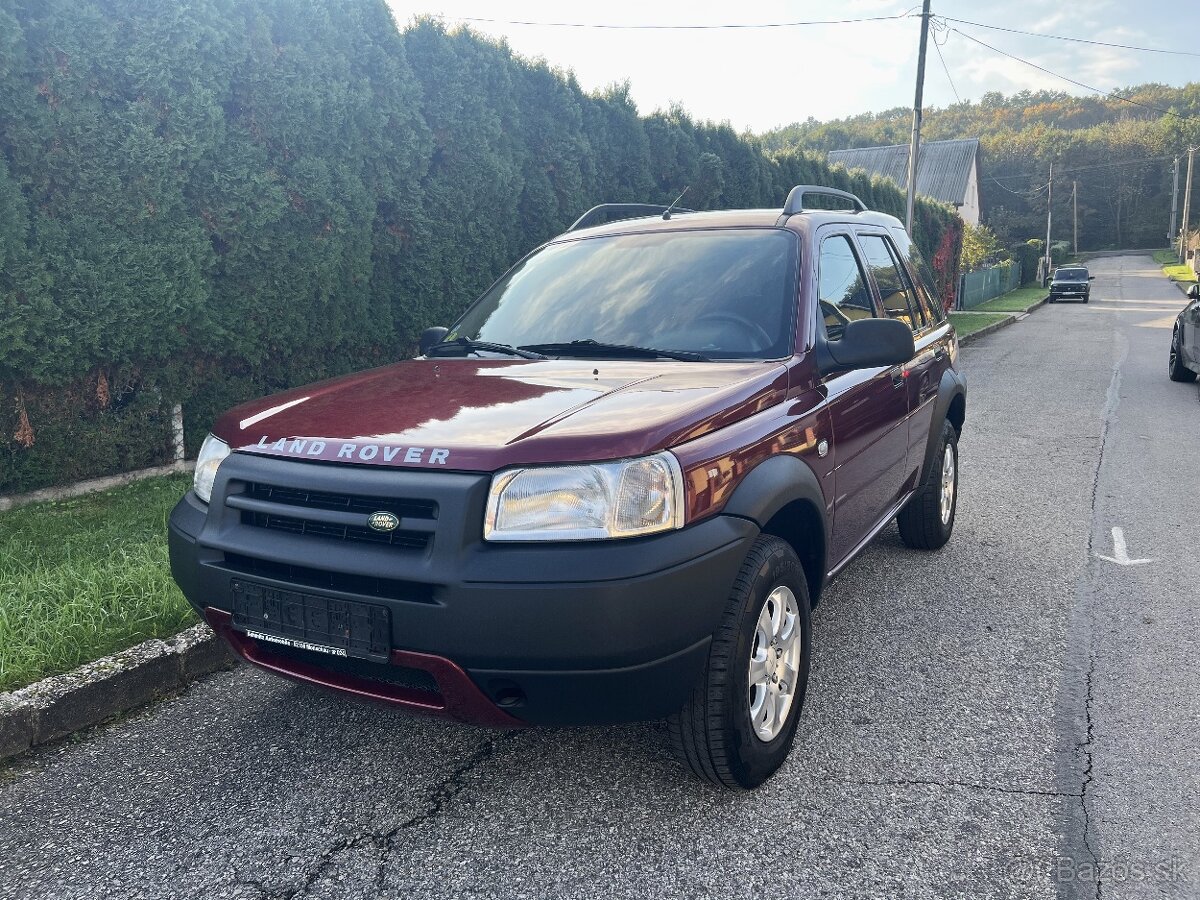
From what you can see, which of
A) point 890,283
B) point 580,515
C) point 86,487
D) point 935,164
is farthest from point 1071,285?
point 580,515

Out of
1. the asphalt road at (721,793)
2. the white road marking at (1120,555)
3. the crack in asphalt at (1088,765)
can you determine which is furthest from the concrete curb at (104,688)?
the white road marking at (1120,555)

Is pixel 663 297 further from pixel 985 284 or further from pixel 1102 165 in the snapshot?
pixel 1102 165

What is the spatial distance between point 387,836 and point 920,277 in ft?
13.5

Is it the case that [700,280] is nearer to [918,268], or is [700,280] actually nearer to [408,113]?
[918,268]

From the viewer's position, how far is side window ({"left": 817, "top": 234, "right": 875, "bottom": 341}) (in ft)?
11.8

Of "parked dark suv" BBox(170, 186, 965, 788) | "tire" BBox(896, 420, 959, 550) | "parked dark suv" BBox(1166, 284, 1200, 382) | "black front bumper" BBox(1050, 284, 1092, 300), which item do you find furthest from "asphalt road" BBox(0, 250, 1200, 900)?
"black front bumper" BBox(1050, 284, 1092, 300)

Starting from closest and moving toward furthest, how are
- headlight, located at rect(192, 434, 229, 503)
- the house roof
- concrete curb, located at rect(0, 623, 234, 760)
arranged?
1. headlight, located at rect(192, 434, 229, 503)
2. concrete curb, located at rect(0, 623, 234, 760)
3. the house roof

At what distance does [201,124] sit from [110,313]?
1486 millimetres

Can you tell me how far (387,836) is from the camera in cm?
265

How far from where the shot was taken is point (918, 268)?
529 centimetres

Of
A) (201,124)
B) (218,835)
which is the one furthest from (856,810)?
(201,124)

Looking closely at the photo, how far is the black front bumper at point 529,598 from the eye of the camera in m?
2.26

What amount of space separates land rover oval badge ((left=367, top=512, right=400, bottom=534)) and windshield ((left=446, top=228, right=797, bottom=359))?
1348 millimetres

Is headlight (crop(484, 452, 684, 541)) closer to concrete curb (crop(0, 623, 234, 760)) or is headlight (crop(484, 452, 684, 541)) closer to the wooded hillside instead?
concrete curb (crop(0, 623, 234, 760))
